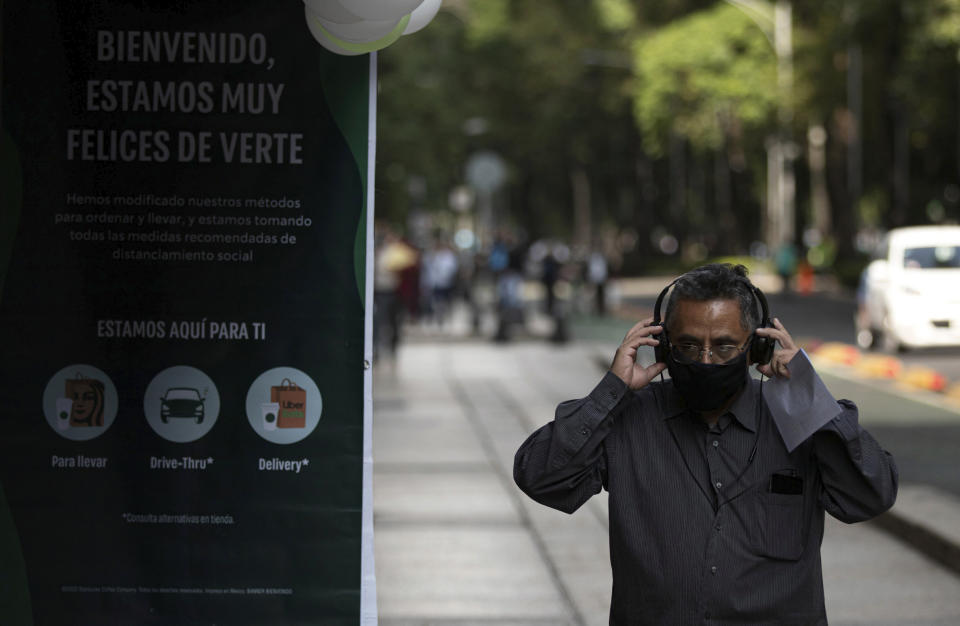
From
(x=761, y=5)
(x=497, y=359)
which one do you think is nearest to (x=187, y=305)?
(x=497, y=359)

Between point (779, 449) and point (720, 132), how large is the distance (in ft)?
186

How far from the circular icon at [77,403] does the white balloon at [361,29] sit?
3.76 ft

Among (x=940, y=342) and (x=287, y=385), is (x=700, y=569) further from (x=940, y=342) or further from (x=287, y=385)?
(x=940, y=342)

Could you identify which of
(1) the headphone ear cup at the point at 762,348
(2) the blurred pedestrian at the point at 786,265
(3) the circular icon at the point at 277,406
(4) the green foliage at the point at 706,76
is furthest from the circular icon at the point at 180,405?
(4) the green foliage at the point at 706,76

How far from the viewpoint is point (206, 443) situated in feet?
16.2

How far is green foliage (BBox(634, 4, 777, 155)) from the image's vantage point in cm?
5594

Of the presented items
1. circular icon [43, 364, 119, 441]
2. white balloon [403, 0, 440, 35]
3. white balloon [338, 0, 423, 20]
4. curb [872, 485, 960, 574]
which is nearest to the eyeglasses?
white balloon [338, 0, 423, 20]

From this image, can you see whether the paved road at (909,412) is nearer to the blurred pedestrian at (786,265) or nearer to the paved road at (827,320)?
the paved road at (827,320)

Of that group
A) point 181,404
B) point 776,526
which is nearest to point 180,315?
point 181,404

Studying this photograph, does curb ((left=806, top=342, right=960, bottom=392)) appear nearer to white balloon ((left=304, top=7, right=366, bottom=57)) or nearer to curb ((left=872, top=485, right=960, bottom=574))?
curb ((left=872, top=485, right=960, bottom=574))

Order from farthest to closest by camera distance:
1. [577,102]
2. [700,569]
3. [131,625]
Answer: [577,102] < [131,625] < [700,569]

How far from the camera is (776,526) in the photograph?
3.70 metres

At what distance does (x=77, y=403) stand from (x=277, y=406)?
551 millimetres

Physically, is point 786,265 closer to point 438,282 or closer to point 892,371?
point 438,282
